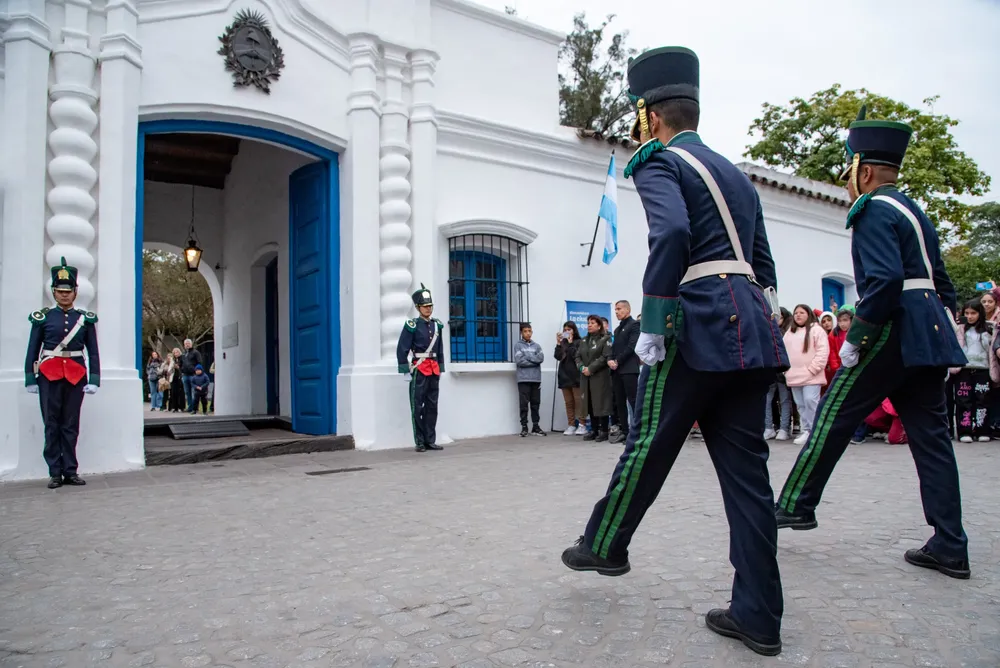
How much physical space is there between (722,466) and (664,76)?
1.54m

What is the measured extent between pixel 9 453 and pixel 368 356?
3.65 metres

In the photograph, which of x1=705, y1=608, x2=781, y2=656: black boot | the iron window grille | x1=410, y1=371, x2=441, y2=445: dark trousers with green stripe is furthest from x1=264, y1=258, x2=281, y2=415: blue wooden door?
x1=705, y1=608, x2=781, y2=656: black boot

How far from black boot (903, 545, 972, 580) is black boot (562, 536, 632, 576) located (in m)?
1.52

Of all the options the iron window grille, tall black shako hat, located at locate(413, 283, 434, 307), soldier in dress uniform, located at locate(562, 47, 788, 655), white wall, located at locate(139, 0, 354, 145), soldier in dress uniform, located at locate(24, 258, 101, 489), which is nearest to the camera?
soldier in dress uniform, located at locate(562, 47, 788, 655)

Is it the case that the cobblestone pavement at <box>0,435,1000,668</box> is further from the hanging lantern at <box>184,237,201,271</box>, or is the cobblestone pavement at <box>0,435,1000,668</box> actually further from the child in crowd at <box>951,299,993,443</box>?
the hanging lantern at <box>184,237,201,271</box>

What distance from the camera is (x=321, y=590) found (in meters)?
3.28

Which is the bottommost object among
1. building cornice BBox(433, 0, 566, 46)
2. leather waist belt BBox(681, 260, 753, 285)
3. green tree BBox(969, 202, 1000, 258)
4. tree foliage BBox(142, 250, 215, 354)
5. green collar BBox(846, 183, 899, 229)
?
leather waist belt BBox(681, 260, 753, 285)

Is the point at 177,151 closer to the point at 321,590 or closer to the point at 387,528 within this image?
the point at 387,528

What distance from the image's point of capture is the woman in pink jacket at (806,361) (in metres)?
9.15

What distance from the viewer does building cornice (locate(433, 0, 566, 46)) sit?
10461 mm

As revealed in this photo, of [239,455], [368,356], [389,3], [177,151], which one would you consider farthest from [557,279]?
[177,151]

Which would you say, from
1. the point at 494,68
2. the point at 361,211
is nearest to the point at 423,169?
the point at 361,211

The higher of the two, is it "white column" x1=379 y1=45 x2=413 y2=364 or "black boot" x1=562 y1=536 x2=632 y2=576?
"white column" x1=379 y1=45 x2=413 y2=364

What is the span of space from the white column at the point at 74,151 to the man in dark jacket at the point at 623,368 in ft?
19.6
